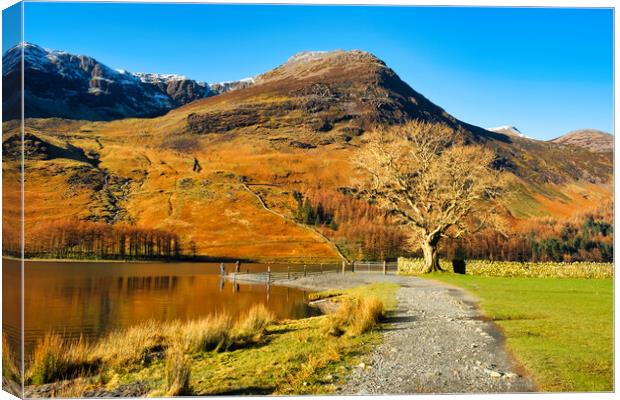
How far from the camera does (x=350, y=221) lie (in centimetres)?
13062

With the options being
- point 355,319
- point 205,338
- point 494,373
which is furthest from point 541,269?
point 494,373

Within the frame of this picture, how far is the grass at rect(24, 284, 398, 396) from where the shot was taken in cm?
1086

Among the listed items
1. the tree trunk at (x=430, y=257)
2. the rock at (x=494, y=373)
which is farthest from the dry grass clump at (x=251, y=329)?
the tree trunk at (x=430, y=257)

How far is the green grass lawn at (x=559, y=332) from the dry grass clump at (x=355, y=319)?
3.46m

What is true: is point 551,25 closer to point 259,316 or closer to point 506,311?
point 506,311

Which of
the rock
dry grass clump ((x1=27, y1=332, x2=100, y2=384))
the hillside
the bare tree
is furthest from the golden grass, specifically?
the hillside

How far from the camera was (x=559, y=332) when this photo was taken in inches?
578

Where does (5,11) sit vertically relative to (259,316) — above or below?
above

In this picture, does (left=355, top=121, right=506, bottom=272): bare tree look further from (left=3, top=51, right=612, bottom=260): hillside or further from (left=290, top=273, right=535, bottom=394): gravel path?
(left=3, top=51, right=612, bottom=260): hillside

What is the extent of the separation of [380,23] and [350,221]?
386ft

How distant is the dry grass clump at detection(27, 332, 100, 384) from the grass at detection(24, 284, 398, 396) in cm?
6

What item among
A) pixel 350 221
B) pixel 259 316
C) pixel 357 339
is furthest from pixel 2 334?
pixel 350 221

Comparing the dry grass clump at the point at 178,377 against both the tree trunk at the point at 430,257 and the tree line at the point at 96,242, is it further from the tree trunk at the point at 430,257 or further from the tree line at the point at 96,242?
the tree line at the point at 96,242

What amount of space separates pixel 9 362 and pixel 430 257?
111 ft
